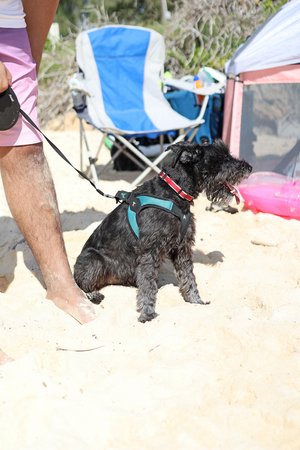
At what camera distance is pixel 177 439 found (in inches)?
84.7

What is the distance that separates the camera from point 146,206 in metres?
3.66

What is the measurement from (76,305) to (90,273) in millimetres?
380

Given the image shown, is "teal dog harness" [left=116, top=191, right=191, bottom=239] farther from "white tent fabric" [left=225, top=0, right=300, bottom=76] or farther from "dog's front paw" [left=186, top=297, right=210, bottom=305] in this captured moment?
"white tent fabric" [left=225, top=0, right=300, bottom=76]

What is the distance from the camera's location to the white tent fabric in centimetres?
521

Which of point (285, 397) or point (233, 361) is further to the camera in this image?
point (233, 361)

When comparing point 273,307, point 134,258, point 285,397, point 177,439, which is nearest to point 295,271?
point 273,307

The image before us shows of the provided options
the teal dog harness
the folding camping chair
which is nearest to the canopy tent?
the folding camping chair

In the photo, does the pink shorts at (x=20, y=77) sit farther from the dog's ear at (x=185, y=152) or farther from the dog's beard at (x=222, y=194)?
the dog's beard at (x=222, y=194)

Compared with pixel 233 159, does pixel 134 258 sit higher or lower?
lower

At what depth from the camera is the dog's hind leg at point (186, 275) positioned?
12.2 feet

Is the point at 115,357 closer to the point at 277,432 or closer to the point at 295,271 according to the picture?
the point at 277,432

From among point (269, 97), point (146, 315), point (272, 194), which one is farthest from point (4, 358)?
point (269, 97)

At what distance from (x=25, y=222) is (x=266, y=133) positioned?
9.59 feet

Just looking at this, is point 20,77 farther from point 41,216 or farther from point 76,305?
point 76,305
